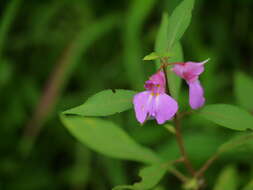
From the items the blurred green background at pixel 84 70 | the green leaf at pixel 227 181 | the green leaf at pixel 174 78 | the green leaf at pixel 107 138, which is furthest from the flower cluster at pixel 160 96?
the blurred green background at pixel 84 70

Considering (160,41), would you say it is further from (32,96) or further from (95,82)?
(32,96)

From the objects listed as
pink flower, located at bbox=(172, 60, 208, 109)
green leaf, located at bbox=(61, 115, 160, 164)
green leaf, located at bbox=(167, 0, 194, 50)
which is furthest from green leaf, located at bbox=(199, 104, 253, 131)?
green leaf, located at bbox=(61, 115, 160, 164)

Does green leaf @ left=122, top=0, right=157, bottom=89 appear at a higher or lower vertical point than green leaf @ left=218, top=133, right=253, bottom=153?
higher

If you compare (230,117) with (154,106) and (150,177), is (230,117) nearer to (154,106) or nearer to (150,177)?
(154,106)

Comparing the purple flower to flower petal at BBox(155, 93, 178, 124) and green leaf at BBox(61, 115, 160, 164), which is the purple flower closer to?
flower petal at BBox(155, 93, 178, 124)

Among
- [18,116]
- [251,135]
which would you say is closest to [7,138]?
[18,116]
